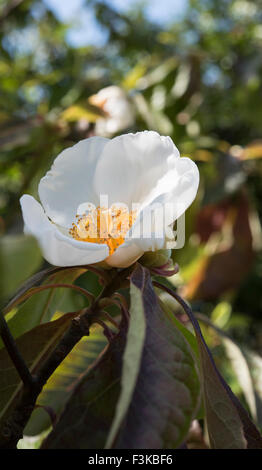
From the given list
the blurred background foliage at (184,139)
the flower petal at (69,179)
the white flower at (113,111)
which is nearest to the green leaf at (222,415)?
the flower petal at (69,179)

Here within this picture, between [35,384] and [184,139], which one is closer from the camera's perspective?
[35,384]

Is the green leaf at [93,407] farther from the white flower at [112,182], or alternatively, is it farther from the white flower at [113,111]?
the white flower at [113,111]

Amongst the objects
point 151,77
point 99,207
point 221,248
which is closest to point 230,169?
point 221,248

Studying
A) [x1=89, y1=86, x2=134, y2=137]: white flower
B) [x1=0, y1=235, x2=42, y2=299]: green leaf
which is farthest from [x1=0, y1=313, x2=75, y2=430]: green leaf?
[x1=89, y1=86, x2=134, y2=137]: white flower

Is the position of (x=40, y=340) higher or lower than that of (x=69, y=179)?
lower

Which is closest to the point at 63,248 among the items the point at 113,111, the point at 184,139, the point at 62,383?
the point at 62,383

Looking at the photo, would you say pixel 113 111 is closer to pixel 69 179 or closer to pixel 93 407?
pixel 69 179
